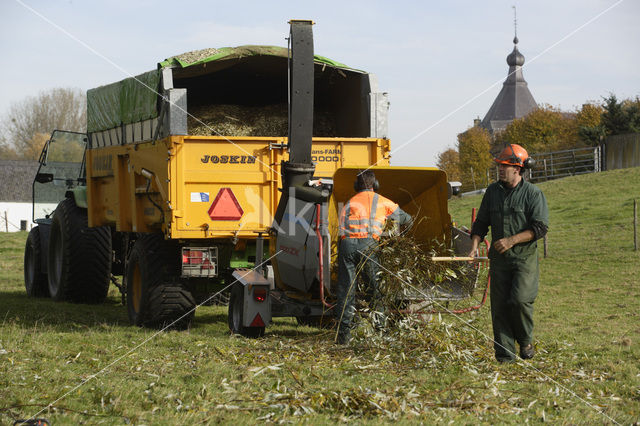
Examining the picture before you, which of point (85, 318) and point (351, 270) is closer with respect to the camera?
point (351, 270)

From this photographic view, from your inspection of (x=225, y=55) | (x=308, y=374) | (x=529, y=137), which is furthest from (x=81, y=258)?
(x=529, y=137)

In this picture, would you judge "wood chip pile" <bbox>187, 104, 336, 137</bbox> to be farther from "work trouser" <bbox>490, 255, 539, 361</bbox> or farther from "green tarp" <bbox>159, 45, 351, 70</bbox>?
"work trouser" <bbox>490, 255, 539, 361</bbox>

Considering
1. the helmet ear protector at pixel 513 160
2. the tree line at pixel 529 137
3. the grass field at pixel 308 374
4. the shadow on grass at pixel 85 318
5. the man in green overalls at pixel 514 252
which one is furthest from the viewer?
the tree line at pixel 529 137

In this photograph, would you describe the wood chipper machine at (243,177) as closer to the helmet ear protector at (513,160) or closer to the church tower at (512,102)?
the helmet ear protector at (513,160)

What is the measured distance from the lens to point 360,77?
10688mm

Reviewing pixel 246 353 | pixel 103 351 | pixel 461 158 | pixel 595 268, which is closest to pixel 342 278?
pixel 246 353

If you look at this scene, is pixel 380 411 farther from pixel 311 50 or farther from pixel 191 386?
pixel 311 50

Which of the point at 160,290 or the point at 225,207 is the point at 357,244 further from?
the point at 160,290

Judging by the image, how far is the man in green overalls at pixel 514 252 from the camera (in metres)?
7.22

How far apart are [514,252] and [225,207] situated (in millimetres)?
3748

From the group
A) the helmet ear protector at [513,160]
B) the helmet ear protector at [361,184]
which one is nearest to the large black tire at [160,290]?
the helmet ear protector at [361,184]

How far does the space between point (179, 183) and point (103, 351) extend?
2474mm

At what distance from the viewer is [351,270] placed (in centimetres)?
812

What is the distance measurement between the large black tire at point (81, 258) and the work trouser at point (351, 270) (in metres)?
5.71
